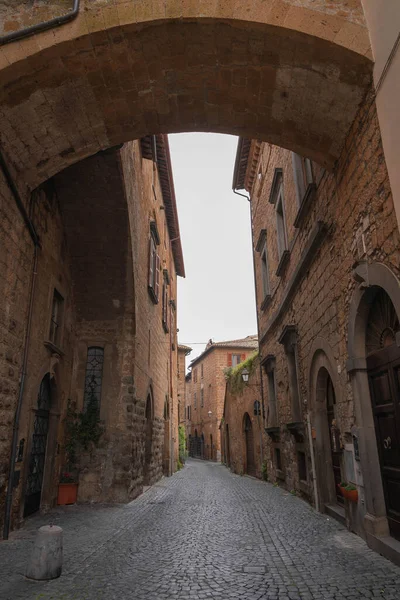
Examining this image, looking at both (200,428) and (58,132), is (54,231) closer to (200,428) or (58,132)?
(58,132)

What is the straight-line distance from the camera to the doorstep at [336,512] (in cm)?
560

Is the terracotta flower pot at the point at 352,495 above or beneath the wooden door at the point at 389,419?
beneath

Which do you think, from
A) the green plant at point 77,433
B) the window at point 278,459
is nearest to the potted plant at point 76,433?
the green plant at point 77,433

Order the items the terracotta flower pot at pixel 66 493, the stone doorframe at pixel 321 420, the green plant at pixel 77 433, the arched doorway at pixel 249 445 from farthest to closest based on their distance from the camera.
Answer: the arched doorway at pixel 249 445 → the green plant at pixel 77 433 → the terracotta flower pot at pixel 66 493 → the stone doorframe at pixel 321 420

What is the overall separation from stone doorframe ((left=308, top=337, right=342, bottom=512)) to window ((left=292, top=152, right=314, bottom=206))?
2.64 meters

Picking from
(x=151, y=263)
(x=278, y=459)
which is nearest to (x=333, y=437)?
(x=278, y=459)

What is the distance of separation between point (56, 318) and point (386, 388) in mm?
5755

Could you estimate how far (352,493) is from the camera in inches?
190

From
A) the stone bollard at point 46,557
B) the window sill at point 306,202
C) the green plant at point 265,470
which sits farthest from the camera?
the green plant at point 265,470

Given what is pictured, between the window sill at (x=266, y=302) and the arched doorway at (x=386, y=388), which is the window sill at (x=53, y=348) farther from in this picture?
the window sill at (x=266, y=302)

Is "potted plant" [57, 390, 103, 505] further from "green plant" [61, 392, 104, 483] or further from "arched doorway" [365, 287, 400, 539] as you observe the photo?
"arched doorway" [365, 287, 400, 539]

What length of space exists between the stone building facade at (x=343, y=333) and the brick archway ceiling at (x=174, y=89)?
1.76ft

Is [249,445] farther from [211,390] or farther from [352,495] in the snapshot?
[211,390]

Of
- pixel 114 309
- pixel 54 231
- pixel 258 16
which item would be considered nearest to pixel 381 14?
pixel 258 16
